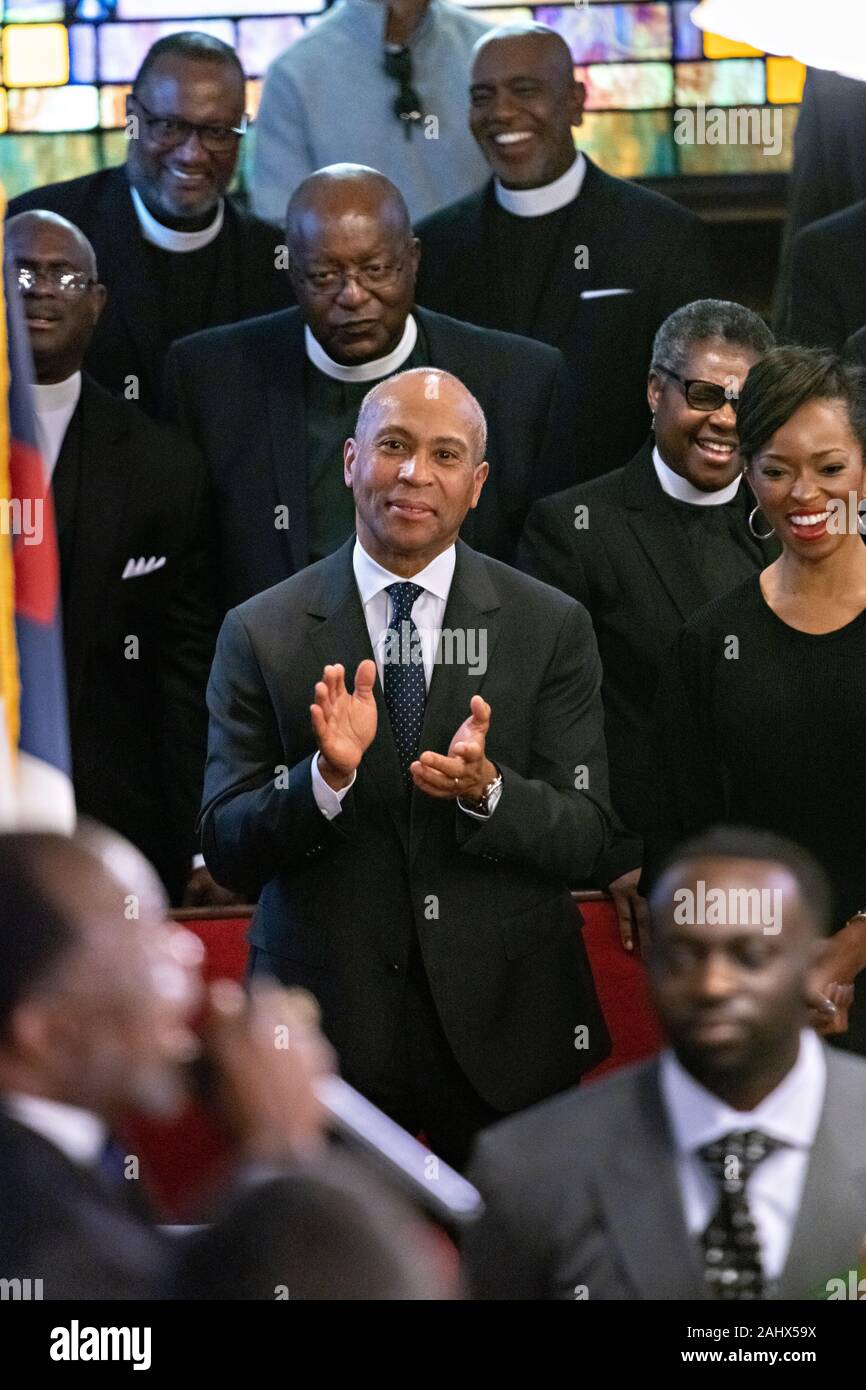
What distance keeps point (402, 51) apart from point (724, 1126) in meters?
2.52

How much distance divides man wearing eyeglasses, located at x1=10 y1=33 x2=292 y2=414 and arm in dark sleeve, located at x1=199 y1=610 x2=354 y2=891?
0.95 meters

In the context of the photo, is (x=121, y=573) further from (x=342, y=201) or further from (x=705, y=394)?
(x=705, y=394)

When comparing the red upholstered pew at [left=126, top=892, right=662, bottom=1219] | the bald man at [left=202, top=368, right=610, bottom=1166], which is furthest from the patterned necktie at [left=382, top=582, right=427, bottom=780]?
the red upholstered pew at [left=126, top=892, right=662, bottom=1219]

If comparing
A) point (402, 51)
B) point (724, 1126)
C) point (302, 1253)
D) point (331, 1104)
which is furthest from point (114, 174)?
point (302, 1253)

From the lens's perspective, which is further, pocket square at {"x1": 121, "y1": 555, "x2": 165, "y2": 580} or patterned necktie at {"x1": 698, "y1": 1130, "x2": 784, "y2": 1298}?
pocket square at {"x1": 121, "y1": 555, "x2": 165, "y2": 580}

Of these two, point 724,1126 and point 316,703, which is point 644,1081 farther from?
point 316,703

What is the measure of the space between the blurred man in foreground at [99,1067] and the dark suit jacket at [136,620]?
1.62 meters

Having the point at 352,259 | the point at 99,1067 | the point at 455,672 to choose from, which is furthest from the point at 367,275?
the point at 99,1067

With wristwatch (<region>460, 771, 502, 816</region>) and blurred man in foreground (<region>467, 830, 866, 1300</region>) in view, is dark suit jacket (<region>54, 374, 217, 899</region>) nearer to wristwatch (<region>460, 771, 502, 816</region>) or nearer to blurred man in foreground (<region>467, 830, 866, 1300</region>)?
wristwatch (<region>460, 771, 502, 816</region>)

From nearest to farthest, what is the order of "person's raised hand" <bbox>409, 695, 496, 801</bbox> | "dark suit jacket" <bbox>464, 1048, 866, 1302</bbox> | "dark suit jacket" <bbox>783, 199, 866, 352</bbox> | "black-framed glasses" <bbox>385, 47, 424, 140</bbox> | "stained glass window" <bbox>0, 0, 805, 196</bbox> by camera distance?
1. "dark suit jacket" <bbox>464, 1048, 866, 1302</bbox>
2. "person's raised hand" <bbox>409, 695, 496, 801</bbox>
3. "dark suit jacket" <bbox>783, 199, 866, 352</bbox>
4. "black-framed glasses" <bbox>385, 47, 424, 140</bbox>
5. "stained glass window" <bbox>0, 0, 805, 196</bbox>

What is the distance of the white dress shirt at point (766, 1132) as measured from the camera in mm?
2447

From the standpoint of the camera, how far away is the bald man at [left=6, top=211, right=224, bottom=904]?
3.84 m

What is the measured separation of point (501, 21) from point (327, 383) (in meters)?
1.57

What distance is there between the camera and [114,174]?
435 cm
